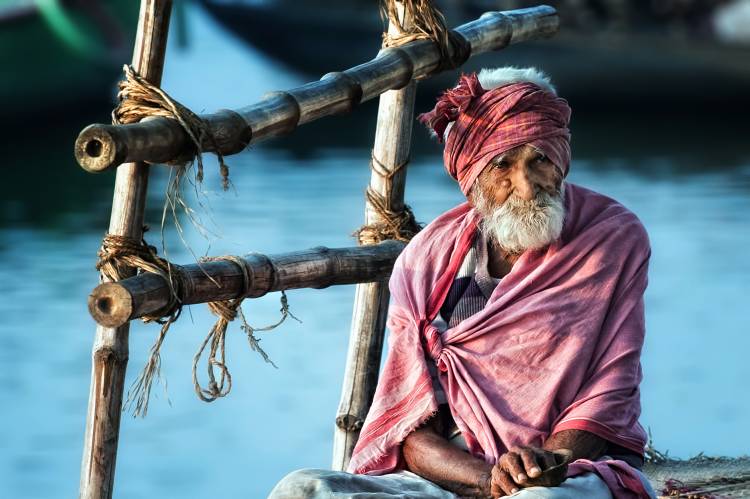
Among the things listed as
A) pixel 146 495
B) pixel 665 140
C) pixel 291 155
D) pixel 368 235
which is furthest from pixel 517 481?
pixel 665 140

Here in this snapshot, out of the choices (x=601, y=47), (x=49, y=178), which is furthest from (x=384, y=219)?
(x=601, y=47)

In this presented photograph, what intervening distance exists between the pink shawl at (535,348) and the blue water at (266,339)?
553 mm

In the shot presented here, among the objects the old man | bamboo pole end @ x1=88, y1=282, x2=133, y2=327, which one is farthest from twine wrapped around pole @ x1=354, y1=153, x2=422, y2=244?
bamboo pole end @ x1=88, y1=282, x2=133, y2=327

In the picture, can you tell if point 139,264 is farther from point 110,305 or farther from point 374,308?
point 374,308

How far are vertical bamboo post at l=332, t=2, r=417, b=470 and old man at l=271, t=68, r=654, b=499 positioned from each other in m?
0.78

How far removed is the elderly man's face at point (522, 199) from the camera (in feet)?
10.1

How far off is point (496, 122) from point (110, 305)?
931 millimetres

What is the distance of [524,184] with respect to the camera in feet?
10.2

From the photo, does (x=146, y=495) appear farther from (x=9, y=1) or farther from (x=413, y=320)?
(x=9, y=1)

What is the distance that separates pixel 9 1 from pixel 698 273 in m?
12.2

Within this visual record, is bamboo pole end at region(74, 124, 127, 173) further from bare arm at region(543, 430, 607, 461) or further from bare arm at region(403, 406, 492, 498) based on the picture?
bare arm at region(543, 430, 607, 461)

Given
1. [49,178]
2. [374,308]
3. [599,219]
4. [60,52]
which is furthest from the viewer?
[60,52]

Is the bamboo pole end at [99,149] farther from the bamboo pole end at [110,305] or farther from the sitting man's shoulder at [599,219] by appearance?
the sitting man's shoulder at [599,219]

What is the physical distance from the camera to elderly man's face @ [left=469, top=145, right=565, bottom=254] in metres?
3.07
